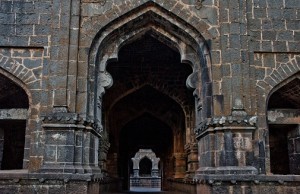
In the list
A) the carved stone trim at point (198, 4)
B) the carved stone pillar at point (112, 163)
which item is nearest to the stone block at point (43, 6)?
the carved stone trim at point (198, 4)

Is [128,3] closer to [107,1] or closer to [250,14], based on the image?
[107,1]

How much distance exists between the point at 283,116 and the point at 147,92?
20.3 feet

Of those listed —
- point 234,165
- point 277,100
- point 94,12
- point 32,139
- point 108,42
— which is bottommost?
point 234,165

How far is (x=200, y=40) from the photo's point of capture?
27.2 feet

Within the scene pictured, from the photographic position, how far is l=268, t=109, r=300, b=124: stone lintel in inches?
324

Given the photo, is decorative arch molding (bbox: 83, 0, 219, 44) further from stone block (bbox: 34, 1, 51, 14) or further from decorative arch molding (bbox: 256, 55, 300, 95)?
decorative arch molding (bbox: 256, 55, 300, 95)

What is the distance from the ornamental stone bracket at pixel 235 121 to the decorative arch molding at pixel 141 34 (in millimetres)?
480

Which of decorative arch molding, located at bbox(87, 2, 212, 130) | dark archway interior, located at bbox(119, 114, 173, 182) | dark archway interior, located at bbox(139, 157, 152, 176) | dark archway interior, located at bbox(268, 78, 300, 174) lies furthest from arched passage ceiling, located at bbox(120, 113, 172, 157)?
dark archway interior, located at bbox(139, 157, 152, 176)

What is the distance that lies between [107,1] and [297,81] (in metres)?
4.32

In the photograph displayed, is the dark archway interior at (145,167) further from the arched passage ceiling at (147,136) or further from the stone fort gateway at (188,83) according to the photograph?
the stone fort gateway at (188,83)

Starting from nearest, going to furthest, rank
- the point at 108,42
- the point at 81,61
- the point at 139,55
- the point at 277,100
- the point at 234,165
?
1. the point at 234,165
2. the point at 81,61
3. the point at 108,42
4. the point at 277,100
5. the point at 139,55

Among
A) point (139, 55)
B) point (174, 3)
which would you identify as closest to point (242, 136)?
point (174, 3)

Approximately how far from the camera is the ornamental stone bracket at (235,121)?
7.45 metres

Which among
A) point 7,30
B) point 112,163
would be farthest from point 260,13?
point 112,163
